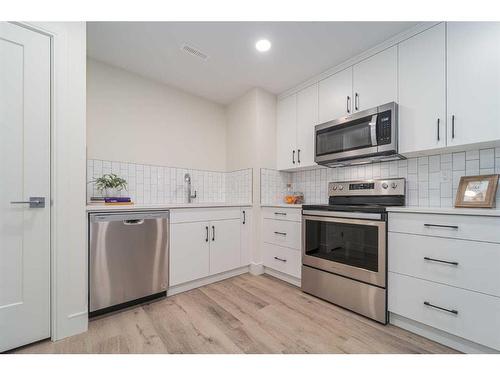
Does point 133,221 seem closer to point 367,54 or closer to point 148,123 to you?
point 148,123

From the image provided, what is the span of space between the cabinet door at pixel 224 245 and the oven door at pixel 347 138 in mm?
1249

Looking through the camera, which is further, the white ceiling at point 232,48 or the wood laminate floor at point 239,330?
the white ceiling at point 232,48

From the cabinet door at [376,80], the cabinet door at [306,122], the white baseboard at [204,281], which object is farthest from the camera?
the cabinet door at [306,122]

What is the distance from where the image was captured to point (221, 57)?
7.01 ft

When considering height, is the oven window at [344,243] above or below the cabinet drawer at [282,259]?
above

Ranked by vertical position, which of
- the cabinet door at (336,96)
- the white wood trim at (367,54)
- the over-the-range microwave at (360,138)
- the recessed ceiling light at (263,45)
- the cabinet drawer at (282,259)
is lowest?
the cabinet drawer at (282,259)

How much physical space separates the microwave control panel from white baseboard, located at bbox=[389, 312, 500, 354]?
1.37 metres

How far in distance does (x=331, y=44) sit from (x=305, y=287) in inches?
90.6

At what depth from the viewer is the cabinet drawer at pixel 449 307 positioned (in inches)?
47.5

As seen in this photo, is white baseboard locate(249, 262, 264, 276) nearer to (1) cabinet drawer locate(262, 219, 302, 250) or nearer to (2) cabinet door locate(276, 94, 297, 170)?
(1) cabinet drawer locate(262, 219, 302, 250)

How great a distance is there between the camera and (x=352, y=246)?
1.87 meters

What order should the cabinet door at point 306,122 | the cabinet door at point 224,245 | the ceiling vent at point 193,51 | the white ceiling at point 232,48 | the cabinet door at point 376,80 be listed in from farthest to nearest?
the cabinet door at point 306,122
the cabinet door at point 224,245
the ceiling vent at point 193,51
the cabinet door at point 376,80
the white ceiling at point 232,48

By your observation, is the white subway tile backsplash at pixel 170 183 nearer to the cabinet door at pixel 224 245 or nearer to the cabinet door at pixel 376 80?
the cabinet door at pixel 224 245

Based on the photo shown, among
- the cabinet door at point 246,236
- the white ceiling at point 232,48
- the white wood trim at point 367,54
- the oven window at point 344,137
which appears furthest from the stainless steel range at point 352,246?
the white ceiling at point 232,48
